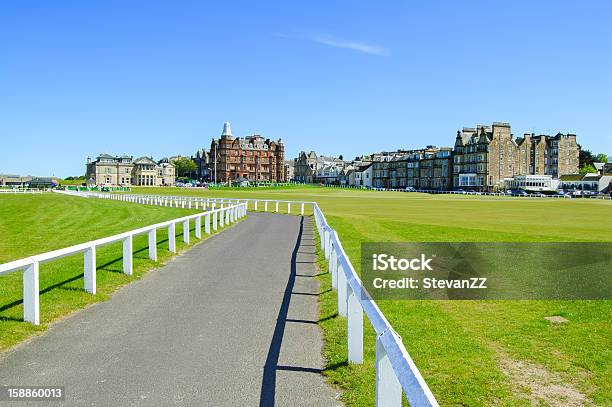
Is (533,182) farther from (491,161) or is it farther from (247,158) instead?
(247,158)

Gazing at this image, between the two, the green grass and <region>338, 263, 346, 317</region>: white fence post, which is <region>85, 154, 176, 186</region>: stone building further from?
<region>338, 263, 346, 317</region>: white fence post

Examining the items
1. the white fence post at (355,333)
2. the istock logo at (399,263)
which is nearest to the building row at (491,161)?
the istock logo at (399,263)

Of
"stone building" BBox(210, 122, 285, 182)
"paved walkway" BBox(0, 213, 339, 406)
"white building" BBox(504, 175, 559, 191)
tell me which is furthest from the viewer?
"stone building" BBox(210, 122, 285, 182)

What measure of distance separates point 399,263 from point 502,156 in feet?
403

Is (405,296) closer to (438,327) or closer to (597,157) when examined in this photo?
(438,327)

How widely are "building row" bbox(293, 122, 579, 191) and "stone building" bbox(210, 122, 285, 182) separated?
170 ft

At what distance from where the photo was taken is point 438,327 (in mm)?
7879

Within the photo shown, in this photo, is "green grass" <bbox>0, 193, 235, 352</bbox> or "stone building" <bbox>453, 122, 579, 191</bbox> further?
"stone building" <bbox>453, 122, 579, 191</bbox>

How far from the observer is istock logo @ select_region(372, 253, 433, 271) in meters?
13.9

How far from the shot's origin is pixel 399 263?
1450 centimetres

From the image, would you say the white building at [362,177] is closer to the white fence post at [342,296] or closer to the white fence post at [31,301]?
the white fence post at [342,296]

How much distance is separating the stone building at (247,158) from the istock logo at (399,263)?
16850 cm

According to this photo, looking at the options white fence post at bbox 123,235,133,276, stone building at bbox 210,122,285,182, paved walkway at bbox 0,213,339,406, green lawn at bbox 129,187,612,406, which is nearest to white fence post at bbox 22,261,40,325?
paved walkway at bbox 0,213,339,406

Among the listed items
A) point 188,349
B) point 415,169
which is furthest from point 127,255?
point 415,169
